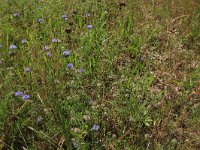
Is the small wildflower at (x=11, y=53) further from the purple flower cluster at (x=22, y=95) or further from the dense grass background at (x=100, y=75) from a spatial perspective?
the purple flower cluster at (x=22, y=95)

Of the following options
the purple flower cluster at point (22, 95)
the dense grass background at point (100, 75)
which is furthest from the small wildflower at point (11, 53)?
the purple flower cluster at point (22, 95)

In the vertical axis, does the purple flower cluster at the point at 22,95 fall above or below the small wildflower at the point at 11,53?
below

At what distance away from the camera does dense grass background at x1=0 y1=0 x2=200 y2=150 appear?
8.11 feet

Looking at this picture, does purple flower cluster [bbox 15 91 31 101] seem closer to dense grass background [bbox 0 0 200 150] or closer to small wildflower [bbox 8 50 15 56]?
dense grass background [bbox 0 0 200 150]

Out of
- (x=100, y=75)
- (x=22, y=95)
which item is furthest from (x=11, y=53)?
(x=100, y=75)

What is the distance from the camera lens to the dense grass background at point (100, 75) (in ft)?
8.11

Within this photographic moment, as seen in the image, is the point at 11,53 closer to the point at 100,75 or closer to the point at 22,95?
the point at 22,95

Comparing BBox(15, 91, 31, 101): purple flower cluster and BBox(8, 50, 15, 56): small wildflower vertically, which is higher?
BBox(8, 50, 15, 56): small wildflower

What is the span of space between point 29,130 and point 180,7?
7.55 feet

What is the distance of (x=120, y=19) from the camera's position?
3.73 meters

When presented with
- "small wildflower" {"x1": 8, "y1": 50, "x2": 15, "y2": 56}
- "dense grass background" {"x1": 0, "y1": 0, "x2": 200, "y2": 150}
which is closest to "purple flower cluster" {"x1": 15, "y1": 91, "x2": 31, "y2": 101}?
"dense grass background" {"x1": 0, "y1": 0, "x2": 200, "y2": 150}

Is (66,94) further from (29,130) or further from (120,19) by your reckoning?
(120,19)

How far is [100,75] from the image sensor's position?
2.99m

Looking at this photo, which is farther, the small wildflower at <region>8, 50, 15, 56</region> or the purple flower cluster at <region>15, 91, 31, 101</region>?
the small wildflower at <region>8, 50, 15, 56</region>
